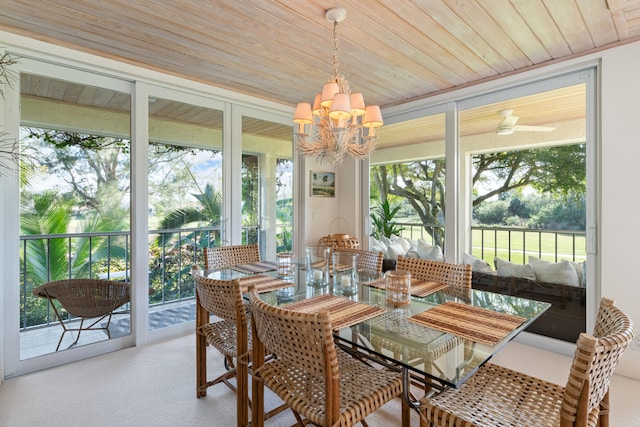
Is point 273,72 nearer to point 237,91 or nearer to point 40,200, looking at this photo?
point 237,91

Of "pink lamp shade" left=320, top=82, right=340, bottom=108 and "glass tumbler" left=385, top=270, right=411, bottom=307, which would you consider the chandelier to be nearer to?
"pink lamp shade" left=320, top=82, right=340, bottom=108

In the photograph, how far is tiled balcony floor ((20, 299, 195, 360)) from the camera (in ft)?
7.97

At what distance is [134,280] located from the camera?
2834 millimetres

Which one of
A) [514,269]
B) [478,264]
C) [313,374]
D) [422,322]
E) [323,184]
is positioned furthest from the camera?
[323,184]

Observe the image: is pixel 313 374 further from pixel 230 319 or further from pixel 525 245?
pixel 525 245

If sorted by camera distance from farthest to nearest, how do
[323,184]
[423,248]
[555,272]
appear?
[323,184] < [423,248] < [555,272]

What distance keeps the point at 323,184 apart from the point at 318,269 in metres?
2.21

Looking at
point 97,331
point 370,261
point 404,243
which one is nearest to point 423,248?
A: point 404,243

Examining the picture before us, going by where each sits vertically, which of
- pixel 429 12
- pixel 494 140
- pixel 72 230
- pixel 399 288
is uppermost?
pixel 429 12

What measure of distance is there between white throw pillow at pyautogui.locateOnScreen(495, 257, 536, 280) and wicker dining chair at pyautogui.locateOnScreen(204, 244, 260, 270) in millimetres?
2314

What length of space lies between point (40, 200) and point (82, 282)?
74cm

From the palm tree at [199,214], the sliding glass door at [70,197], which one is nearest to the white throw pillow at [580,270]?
the palm tree at [199,214]

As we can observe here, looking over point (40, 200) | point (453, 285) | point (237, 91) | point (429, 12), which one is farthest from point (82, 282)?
point (429, 12)

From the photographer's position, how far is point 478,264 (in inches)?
125
